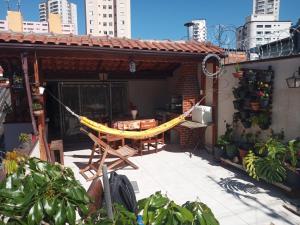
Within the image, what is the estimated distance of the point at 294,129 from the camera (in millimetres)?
4137

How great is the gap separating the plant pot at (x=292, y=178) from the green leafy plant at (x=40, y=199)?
3546 mm

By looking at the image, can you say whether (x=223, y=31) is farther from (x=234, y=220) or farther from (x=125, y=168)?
(x=234, y=220)

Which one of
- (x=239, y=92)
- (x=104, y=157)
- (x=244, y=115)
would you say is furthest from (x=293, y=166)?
(x=104, y=157)

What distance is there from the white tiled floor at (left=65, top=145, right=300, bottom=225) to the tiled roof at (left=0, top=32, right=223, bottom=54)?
2.54 meters

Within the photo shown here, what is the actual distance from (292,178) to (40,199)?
3788 millimetres

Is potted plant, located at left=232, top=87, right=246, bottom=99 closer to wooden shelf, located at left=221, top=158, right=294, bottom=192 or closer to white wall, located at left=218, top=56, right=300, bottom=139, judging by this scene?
white wall, located at left=218, top=56, right=300, bottom=139

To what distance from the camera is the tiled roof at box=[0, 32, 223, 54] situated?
445cm

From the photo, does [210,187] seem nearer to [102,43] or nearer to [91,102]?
[102,43]

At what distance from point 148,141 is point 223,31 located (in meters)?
3.27

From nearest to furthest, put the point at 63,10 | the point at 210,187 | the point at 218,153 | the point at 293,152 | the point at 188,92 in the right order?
1. the point at 293,152
2. the point at 210,187
3. the point at 218,153
4. the point at 188,92
5. the point at 63,10

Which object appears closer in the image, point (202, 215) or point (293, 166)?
point (202, 215)

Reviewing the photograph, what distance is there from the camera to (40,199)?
1015 millimetres

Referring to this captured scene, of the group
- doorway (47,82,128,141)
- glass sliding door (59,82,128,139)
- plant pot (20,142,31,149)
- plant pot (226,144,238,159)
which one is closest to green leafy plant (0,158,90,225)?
plant pot (20,142,31,149)

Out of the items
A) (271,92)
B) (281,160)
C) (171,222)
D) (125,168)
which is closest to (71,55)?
(125,168)
